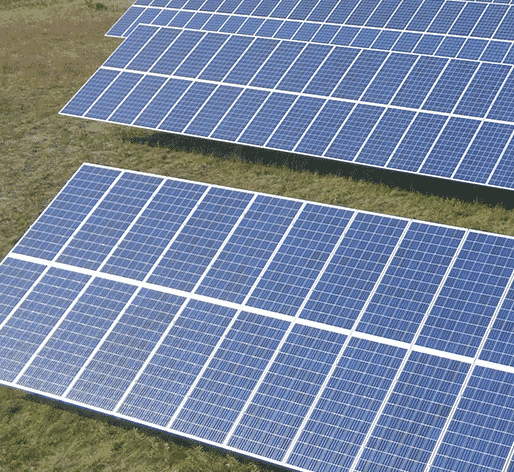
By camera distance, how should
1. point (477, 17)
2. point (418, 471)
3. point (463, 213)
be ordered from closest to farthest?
point (418, 471) < point (463, 213) < point (477, 17)

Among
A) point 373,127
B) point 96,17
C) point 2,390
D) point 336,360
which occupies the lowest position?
point 96,17

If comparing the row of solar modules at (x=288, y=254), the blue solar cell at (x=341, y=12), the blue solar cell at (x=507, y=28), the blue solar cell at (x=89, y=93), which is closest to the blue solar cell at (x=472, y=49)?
the blue solar cell at (x=507, y=28)

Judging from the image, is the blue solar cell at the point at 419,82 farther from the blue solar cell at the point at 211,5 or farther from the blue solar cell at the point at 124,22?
the blue solar cell at the point at 124,22

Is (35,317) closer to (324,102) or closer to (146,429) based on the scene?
(146,429)

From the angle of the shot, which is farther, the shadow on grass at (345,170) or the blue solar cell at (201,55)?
the blue solar cell at (201,55)

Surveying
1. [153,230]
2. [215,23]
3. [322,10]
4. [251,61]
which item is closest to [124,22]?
[215,23]

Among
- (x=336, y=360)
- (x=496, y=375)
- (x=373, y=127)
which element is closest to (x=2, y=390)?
(x=336, y=360)

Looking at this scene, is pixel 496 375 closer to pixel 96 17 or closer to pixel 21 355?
pixel 21 355
